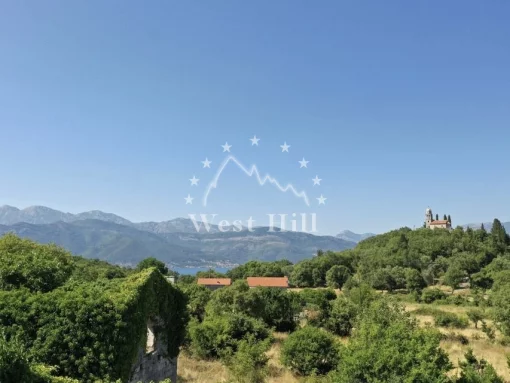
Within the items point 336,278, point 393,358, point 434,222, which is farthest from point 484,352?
point 434,222

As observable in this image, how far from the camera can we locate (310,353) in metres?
16.2

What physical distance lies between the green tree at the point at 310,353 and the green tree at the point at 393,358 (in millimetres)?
5144

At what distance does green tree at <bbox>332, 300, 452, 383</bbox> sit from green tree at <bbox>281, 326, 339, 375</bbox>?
203 inches

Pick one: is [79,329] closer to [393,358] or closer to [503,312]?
[393,358]

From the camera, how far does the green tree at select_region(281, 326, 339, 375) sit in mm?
16172

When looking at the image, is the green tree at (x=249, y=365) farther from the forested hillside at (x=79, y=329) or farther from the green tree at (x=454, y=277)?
the green tree at (x=454, y=277)

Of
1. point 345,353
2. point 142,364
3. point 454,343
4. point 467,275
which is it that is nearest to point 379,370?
point 345,353

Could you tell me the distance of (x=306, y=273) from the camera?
290 ft

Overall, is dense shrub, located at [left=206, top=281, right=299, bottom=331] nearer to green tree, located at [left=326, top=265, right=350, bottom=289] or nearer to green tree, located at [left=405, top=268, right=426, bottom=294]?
green tree, located at [left=405, top=268, right=426, bottom=294]

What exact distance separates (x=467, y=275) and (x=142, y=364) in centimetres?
7682

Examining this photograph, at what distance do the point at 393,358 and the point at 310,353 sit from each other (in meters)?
6.66

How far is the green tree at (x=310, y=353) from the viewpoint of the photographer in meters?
16.2

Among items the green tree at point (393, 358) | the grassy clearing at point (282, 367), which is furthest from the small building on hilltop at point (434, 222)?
the green tree at point (393, 358)

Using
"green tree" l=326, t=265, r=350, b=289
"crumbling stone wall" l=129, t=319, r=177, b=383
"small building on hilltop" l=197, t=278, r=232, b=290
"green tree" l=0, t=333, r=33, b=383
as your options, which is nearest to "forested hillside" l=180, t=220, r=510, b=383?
"crumbling stone wall" l=129, t=319, r=177, b=383
